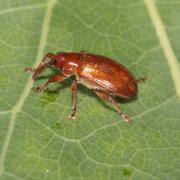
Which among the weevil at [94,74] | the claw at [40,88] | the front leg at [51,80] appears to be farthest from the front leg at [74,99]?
the claw at [40,88]

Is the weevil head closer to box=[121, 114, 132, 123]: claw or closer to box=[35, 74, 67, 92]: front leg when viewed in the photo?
box=[35, 74, 67, 92]: front leg

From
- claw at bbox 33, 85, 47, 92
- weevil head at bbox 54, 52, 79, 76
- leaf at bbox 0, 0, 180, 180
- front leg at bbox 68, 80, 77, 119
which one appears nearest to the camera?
leaf at bbox 0, 0, 180, 180

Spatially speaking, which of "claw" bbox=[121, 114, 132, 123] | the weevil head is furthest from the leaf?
the weevil head

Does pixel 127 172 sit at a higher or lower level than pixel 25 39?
lower

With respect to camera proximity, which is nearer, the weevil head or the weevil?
the weevil

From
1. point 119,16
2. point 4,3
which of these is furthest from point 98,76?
point 4,3

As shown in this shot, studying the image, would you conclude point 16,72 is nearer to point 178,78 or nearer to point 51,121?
point 51,121
